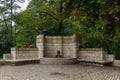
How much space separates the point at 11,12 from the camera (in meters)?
24.0

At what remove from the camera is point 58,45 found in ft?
53.2

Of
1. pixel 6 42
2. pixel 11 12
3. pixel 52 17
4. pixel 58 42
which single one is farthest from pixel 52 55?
pixel 11 12

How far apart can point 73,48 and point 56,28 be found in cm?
612

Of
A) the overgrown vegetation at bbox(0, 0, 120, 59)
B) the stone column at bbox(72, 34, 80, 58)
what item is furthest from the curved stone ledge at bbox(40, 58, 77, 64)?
the overgrown vegetation at bbox(0, 0, 120, 59)

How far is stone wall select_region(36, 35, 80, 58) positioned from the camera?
15.8m

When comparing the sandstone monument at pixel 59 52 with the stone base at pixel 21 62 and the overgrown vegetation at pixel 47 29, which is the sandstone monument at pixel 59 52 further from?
the overgrown vegetation at pixel 47 29

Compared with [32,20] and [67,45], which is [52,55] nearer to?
[67,45]

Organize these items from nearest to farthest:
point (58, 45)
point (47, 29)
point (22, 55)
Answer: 1. point (22, 55)
2. point (58, 45)
3. point (47, 29)

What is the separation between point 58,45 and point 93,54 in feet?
9.24

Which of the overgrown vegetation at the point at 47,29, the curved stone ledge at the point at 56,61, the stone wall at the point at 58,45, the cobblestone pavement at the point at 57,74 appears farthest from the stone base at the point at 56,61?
the cobblestone pavement at the point at 57,74

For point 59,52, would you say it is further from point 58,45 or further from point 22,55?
point 22,55

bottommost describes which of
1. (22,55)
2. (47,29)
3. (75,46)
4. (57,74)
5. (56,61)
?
(57,74)

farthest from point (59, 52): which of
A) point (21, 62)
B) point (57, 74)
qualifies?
point (57, 74)

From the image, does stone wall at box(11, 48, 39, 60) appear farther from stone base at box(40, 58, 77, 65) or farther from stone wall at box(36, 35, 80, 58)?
stone base at box(40, 58, 77, 65)
